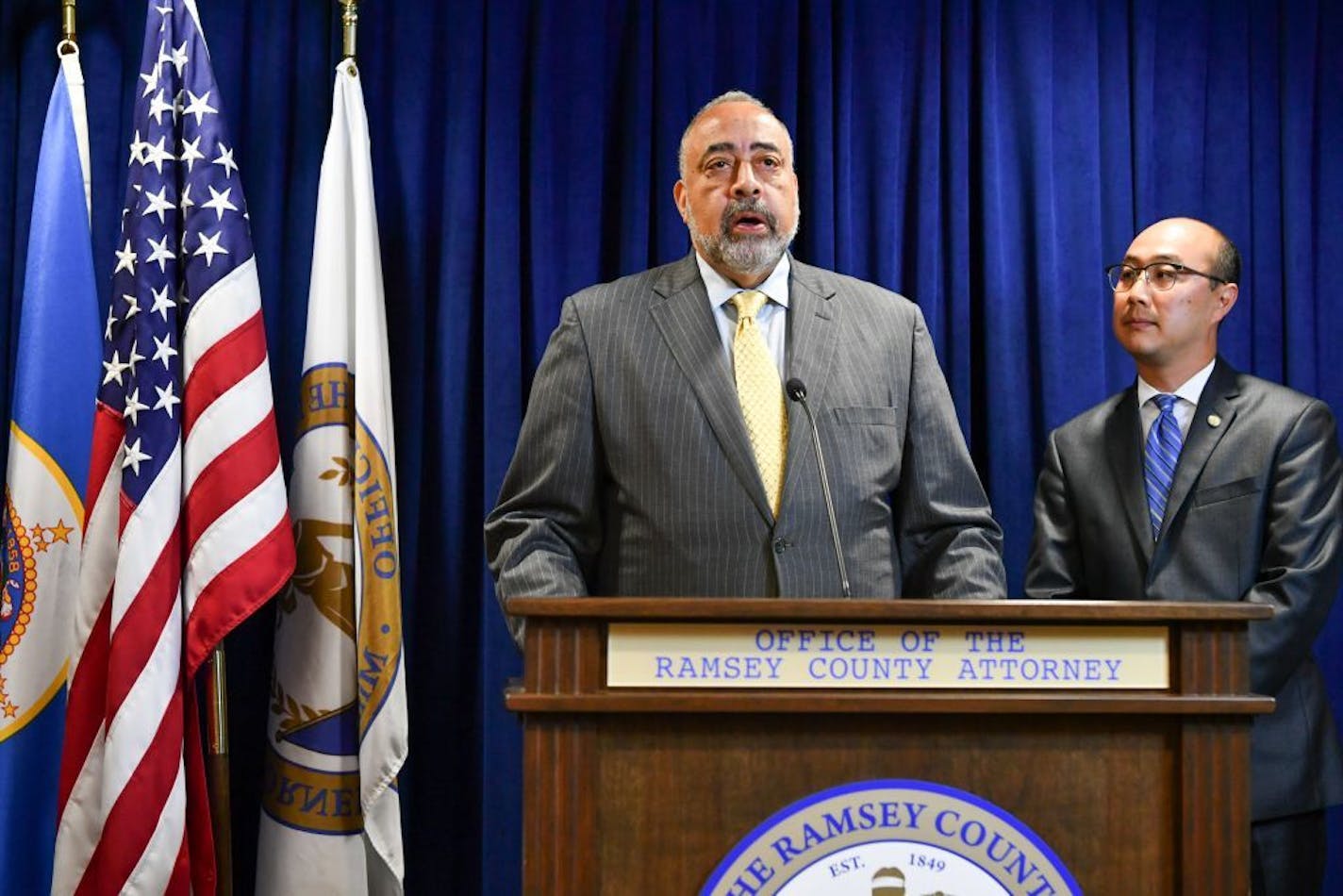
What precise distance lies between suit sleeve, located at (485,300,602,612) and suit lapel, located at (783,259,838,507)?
343 millimetres

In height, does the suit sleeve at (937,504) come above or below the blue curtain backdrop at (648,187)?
below

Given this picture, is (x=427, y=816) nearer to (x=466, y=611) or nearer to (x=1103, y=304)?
(x=466, y=611)

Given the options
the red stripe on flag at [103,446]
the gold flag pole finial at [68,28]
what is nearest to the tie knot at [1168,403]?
the red stripe on flag at [103,446]

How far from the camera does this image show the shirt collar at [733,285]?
254 cm

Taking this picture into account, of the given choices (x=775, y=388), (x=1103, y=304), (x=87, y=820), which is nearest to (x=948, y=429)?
(x=775, y=388)

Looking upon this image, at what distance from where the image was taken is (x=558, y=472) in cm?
238

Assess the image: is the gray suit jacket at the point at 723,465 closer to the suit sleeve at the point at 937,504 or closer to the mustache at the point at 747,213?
the suit sleeve at the point at 937,504

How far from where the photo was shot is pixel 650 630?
1.47m

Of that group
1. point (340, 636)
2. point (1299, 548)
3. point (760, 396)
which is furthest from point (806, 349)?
point (340, 636)

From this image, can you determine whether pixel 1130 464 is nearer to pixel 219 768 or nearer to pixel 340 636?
pixel 340 636

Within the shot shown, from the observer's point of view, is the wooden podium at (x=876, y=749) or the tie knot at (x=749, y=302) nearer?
the wooden podium at (x=876, y=749)

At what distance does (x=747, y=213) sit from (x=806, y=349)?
272 mm

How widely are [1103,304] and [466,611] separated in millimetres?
1614

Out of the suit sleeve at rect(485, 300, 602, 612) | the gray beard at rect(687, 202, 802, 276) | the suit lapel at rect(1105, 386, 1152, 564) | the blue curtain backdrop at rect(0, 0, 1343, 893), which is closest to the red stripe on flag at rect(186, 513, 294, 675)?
the blue curtain backdrop at rect(0, 0, 1343, 893)
